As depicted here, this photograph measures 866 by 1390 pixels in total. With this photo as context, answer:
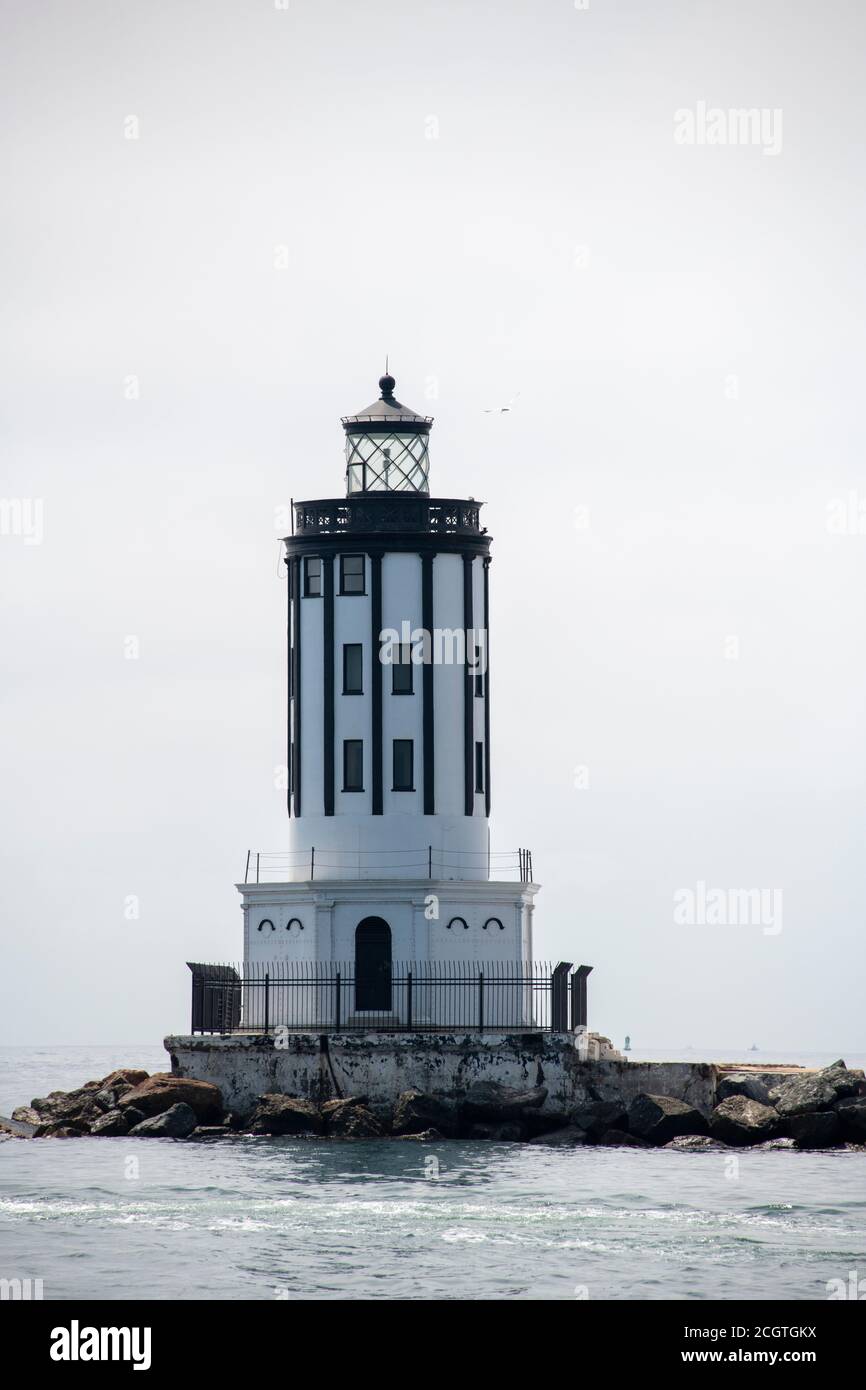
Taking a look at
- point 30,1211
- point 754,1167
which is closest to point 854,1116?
point 754,1167

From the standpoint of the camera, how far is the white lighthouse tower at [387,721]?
51.1 metres

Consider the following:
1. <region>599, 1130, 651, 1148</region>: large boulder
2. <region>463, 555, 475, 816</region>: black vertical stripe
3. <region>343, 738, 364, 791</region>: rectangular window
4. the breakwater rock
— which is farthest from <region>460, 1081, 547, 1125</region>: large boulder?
<region>343, 738, 364, 791</region>: rectangular window

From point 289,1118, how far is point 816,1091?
1054 cm

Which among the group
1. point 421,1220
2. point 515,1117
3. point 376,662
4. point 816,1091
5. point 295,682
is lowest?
point 421,1220

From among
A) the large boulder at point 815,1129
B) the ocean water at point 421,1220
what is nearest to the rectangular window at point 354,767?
the ocean water at point 421,1220

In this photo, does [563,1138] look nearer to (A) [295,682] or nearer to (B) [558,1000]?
(B) [558,1000]

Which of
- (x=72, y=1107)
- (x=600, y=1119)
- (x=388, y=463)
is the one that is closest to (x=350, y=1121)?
(x=600, y=1119)

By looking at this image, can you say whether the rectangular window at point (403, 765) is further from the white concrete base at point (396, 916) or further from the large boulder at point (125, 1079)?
the large boulder at point (125, 1079)

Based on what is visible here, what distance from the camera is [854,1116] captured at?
4769cm

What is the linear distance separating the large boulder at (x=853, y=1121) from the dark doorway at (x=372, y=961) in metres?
9.64

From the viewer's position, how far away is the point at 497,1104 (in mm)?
47094

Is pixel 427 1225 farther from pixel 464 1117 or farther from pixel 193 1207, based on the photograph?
pixel 464 1117

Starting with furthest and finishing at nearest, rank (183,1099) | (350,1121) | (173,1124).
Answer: (183,1099), (173,1124), (350,1121)

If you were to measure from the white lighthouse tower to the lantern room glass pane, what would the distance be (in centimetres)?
5
